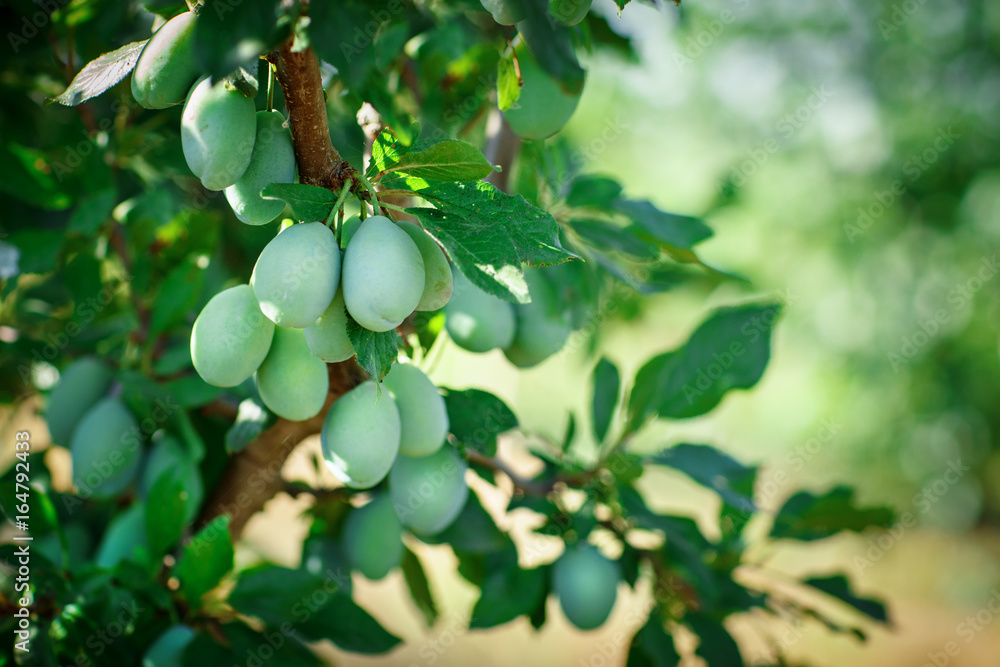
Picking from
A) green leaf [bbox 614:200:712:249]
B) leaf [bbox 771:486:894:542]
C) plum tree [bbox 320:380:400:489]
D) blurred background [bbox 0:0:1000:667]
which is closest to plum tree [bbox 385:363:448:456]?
plum tree [bbox 320:380:400:489]

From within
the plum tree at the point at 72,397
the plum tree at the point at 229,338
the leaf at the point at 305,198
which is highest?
the leaf at the point at 305,198

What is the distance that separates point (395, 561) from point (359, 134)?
1.18ft

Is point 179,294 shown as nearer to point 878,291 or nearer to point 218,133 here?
point 218,133

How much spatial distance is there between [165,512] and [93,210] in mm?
285

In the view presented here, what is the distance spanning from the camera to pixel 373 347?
12.4 inches

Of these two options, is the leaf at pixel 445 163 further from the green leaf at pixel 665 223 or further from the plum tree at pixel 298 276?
the green leaf at pixel 665 223

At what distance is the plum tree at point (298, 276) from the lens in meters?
0.30

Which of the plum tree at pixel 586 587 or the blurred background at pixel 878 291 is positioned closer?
the plum tree at pixel 586 587

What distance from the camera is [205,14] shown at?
0.27 m

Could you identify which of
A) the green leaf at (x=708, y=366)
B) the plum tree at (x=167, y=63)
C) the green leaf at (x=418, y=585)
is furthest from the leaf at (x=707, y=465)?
the plum tree at (x=167, y=63)

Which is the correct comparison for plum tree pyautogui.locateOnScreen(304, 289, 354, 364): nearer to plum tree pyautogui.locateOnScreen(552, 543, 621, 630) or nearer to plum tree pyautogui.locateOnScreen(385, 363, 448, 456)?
plum tree pyautogui.locateOnScreen(385, 363, 448, 456)

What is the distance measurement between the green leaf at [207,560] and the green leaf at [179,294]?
0.20m

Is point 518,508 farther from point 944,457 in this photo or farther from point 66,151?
point 944,457

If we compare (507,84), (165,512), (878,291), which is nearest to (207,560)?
(165,512)
